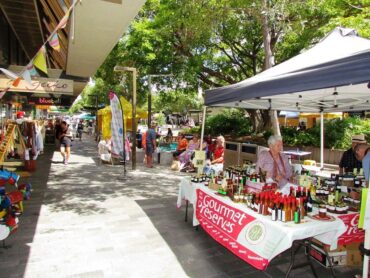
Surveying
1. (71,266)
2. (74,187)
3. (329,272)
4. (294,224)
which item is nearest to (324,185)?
(329,272)

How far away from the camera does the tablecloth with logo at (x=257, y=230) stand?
9.46 feet

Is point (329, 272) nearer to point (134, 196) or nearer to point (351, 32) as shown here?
point (351, 32)

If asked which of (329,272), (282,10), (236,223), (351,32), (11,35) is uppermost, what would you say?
(282,10)

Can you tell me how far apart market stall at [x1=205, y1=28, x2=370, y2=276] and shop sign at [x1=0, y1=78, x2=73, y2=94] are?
3.03 metres

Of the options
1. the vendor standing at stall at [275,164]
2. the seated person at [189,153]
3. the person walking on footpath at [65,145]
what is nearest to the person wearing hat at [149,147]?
the seated person at [189,153]

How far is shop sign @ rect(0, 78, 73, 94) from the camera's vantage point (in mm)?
5526

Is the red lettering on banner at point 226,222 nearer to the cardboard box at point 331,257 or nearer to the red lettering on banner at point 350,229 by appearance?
the red lettering on banner at point 350,229

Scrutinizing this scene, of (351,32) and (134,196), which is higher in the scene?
(351,32)

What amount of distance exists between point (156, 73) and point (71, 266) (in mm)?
12259

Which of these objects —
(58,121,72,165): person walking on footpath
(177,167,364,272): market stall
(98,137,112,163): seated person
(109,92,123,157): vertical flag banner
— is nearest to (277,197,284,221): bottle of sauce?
(177,167,364,272): market stall

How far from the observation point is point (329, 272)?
3.63m

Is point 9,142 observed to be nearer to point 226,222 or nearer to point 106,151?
point 226,222

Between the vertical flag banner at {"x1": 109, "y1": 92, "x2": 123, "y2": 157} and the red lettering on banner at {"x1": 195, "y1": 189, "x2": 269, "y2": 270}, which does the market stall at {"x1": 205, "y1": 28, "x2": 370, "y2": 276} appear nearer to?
the red lettering on banner at {"x1": 195, "y1": 189, "x2": 269, "y2": 270}

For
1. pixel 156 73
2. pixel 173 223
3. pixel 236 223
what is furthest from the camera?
pixel 156 73
